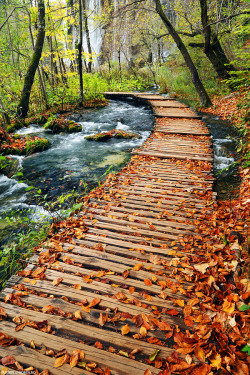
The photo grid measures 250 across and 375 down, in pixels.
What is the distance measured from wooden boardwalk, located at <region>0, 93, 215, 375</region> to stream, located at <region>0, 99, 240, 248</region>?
0.92 meters

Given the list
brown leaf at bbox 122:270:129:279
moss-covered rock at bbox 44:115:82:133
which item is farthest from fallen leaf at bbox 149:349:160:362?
moss-covered rock at bbox 44:115:82:133

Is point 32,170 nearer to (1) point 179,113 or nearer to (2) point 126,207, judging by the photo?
(2) point 126,207

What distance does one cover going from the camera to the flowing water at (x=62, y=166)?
15.8 feet

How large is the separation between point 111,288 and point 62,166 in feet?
17.5

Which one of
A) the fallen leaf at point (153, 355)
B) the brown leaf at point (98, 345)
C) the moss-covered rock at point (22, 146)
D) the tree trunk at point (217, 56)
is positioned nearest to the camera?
the fallen leaf at point (153, 355)

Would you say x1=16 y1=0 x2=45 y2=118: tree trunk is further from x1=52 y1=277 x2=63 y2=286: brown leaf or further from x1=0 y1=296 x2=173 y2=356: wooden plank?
x1=0 y1=296 x2=173 y2=356: wooden plank

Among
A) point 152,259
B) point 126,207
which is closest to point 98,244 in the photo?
point 152,259

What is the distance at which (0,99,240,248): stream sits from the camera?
4.69 metres

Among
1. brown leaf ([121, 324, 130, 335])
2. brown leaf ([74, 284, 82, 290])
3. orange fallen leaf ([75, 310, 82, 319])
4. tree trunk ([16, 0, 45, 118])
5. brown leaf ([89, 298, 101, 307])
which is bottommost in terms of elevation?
brown leaf ([121, 324, 130, 335])

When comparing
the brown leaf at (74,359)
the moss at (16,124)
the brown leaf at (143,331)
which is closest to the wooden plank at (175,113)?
the moss at (16,124)

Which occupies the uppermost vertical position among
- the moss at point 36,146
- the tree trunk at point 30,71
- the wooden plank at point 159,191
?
the tree trunk at point 30,71

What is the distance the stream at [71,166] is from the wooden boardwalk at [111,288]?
923 millimetres

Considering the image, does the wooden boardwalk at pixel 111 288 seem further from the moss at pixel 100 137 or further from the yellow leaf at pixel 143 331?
the moss at pixel 100 137

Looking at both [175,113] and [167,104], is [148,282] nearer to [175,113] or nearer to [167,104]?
[175,113]
